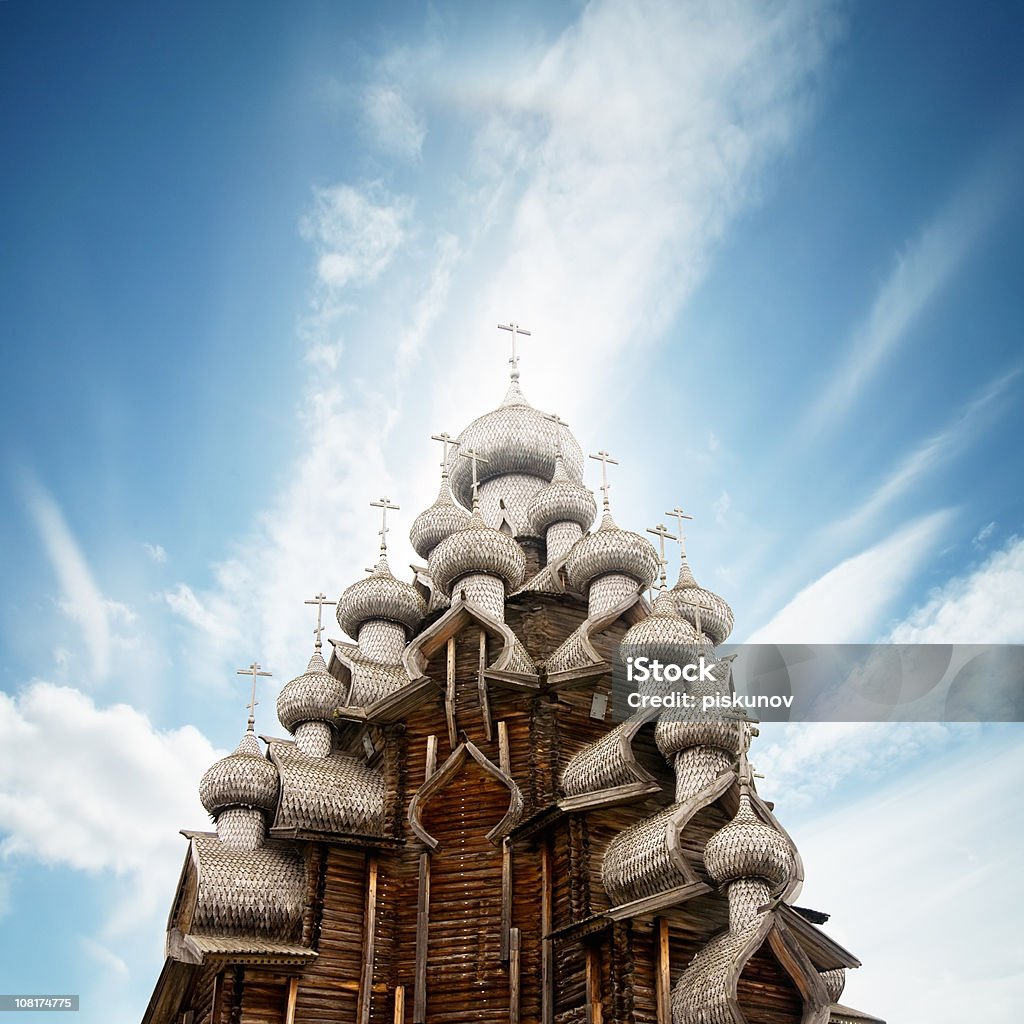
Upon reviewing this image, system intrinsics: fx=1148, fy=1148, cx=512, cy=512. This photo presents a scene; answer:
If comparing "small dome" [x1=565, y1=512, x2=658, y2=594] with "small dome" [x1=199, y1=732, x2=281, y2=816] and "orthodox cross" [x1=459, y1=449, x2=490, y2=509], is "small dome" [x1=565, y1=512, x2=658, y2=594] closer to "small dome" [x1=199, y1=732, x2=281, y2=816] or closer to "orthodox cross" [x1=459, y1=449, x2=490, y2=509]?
"orthodox cross" [x1=459, y1=449, x2=490, y2=509]

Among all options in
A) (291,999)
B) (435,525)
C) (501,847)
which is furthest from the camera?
(435,525)

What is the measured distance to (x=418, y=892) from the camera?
1309 cm

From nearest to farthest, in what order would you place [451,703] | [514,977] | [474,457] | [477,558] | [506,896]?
[514,977]
[506,896]
[451,703]
[477,558]
[474,457]

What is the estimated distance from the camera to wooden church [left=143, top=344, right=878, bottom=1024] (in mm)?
11141

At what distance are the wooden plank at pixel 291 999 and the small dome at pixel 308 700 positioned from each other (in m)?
4.16

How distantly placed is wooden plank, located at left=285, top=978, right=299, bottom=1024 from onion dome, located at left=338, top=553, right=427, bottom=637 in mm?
5619

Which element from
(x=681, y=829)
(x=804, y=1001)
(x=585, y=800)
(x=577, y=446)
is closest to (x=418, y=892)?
(x=585, y=800)

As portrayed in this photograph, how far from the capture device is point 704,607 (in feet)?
55.8

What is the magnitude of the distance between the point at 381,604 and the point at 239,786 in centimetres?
326

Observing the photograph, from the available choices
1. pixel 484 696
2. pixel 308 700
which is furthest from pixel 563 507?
pixel 308 700

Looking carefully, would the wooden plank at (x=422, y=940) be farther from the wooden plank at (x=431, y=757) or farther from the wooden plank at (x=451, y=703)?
the wooden plank at (x=451, y=703)

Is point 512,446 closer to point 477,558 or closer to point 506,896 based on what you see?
point 477,558

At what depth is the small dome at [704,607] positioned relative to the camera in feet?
55.1

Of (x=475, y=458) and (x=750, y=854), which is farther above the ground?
(x=475, y=458)
